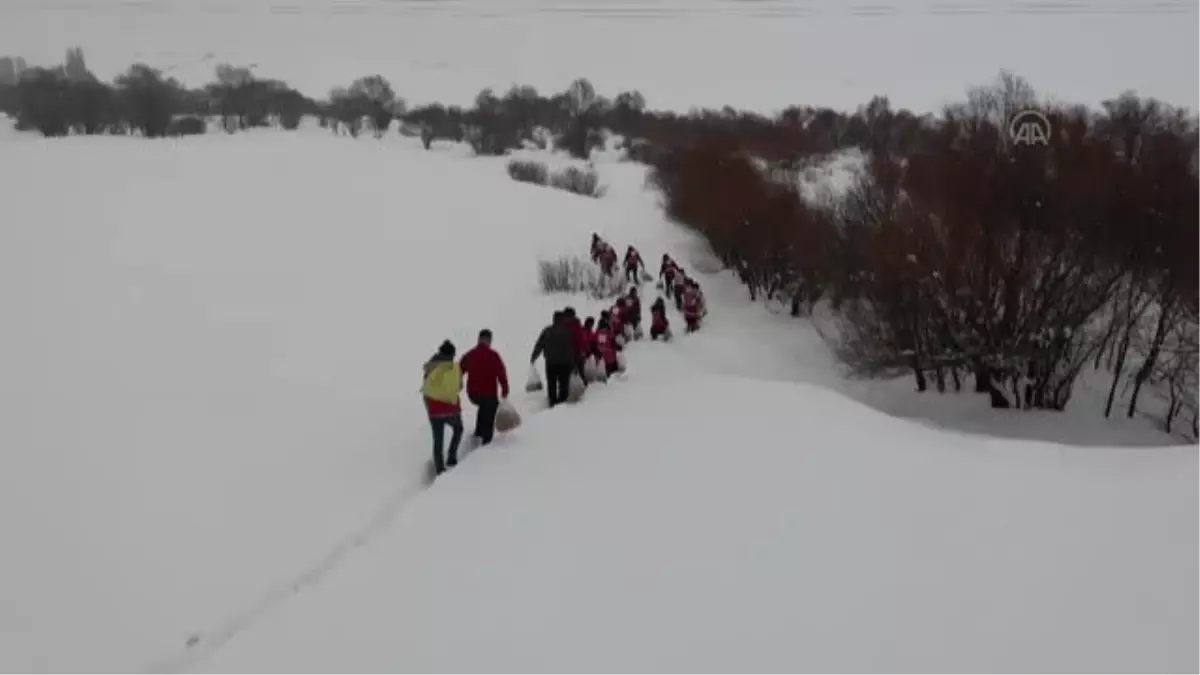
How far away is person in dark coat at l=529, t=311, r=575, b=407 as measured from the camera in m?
12.5

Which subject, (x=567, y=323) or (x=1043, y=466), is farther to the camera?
(x=567, y=323)

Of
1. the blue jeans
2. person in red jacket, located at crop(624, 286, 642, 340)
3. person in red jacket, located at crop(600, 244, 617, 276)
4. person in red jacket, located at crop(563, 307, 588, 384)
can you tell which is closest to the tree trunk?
person in red jacket, located at crop(624, 286, 642, 340)

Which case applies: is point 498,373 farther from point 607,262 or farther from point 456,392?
point 607,262

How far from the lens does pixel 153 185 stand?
3547 cm

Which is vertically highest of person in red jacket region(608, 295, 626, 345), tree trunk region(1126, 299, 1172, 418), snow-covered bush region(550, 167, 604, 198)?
snow-covered bush region(550, 167, 604, 198)

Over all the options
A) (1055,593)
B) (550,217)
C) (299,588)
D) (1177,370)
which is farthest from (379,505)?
(550,217)

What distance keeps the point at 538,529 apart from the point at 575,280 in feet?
59.8

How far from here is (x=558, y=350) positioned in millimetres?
12523

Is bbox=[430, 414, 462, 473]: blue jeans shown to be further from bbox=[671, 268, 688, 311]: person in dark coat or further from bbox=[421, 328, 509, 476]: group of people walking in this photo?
bbox=[671, 268, 688, 311]: person in dark coat

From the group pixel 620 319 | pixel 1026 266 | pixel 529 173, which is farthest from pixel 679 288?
pixel 529 173

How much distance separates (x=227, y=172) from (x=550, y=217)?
1437 centimetres

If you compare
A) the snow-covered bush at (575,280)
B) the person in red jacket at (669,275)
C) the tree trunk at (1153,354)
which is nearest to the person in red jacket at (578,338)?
the snow-covered bush at (575,280)

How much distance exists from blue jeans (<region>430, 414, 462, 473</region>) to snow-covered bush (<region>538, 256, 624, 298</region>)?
15.0m

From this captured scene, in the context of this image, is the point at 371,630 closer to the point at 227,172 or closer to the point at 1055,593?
the point at 1055,593
